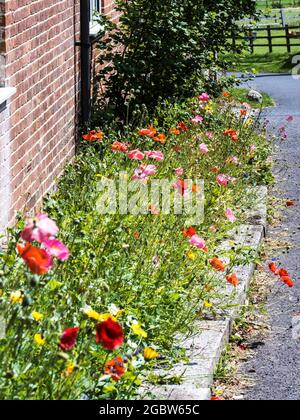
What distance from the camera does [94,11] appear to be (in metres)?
10.8

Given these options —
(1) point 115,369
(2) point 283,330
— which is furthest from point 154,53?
(1) point 115,369

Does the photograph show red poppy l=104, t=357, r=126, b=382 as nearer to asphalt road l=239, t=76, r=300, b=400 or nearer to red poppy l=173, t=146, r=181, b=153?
asphalt road l=239, t=76, r=300, b=400

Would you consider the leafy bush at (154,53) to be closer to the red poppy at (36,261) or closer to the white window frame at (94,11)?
the white window frame at (94,11)

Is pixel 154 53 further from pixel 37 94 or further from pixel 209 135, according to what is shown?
pixel 37 94

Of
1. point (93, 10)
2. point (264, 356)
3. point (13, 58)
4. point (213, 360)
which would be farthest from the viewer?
point (93, 10)

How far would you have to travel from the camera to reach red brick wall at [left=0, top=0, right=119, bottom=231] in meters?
6.75

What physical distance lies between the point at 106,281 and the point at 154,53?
19.8 ft

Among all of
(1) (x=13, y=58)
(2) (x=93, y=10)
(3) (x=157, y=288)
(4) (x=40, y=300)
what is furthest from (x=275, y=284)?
(2) (x=93, y=10)

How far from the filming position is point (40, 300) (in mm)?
4551

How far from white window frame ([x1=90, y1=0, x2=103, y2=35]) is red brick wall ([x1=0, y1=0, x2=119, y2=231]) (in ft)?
3.47

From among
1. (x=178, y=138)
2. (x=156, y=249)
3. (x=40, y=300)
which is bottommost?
(x=178, y=138)

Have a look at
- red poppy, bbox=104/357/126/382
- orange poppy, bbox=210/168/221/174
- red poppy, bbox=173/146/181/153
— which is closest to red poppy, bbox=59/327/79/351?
red poppy, bbox=104/357/126/382
